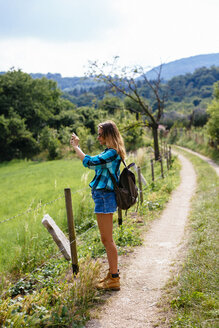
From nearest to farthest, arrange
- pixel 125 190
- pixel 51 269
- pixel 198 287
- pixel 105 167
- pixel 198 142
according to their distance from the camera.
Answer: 1. pixel 198 287
2. pixel 105 167
3. pixel 125 190
4. pixel 51 269
5. pixel 198 142

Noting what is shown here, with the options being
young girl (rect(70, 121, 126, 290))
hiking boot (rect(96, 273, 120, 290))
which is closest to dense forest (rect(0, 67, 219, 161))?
young girl (rect(70, 121, 126, 290))

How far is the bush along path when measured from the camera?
3.23 metres

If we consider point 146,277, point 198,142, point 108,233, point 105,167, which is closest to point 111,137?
point 105,167

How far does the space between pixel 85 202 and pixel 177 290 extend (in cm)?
439

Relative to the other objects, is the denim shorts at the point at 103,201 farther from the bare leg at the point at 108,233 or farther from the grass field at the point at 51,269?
the grass field at the point at 51,269

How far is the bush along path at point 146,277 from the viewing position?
3.23 m

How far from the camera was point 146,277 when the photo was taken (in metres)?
4.27

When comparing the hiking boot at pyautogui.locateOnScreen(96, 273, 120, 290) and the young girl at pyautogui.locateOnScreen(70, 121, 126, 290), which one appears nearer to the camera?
the young girl at pyautogui.locateOnScreen(70, 121, 126, 290)

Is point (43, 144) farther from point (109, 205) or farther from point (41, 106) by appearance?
point (109, 205)

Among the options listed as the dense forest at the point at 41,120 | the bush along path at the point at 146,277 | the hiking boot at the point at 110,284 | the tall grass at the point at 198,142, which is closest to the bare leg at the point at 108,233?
the hiking boot at the point at 110,284

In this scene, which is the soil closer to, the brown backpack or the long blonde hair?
the brown backpack

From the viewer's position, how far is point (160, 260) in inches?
191

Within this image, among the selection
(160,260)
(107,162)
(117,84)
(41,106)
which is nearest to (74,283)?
(107,162)

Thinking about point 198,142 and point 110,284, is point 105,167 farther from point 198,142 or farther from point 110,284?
point 198,142
